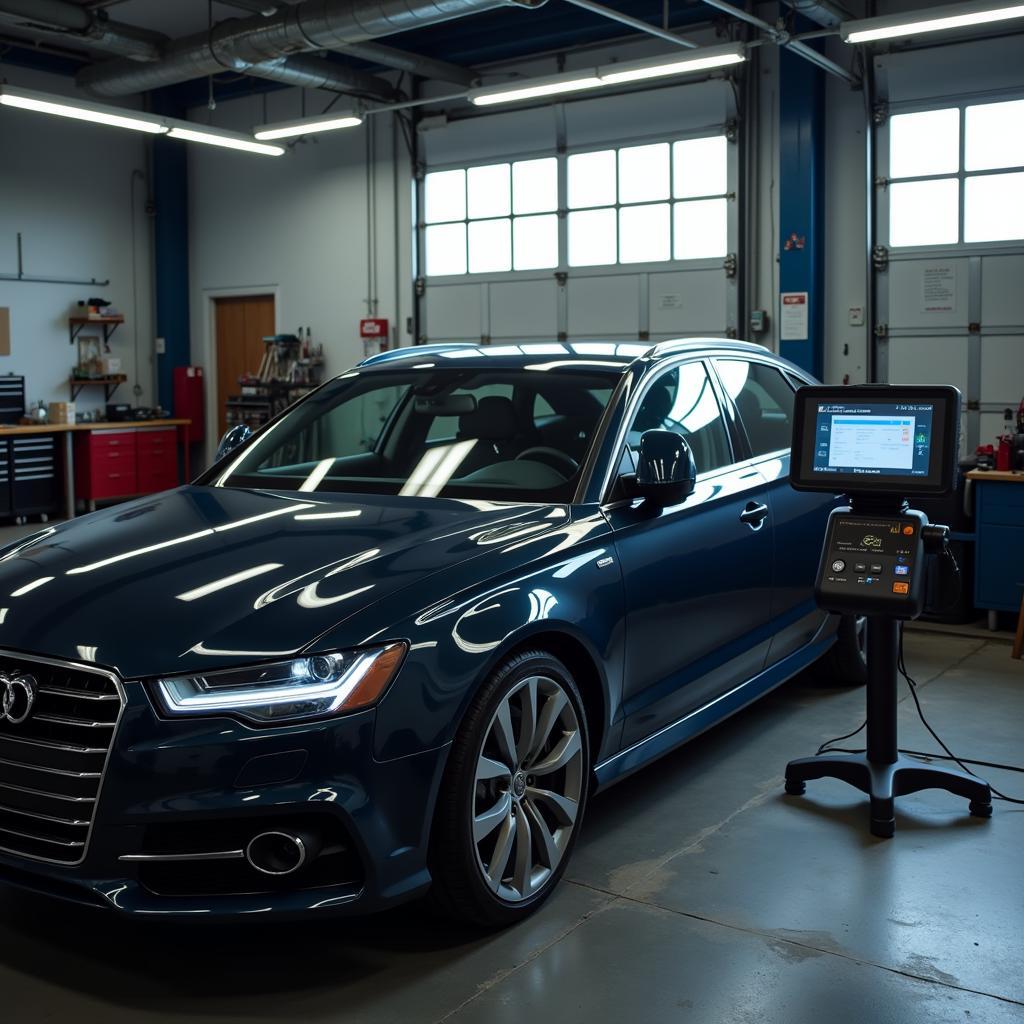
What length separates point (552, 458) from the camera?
3277mm

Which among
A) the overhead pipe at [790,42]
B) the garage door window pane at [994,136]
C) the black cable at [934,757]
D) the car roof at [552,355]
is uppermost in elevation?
the overhead pipe at [790,42]

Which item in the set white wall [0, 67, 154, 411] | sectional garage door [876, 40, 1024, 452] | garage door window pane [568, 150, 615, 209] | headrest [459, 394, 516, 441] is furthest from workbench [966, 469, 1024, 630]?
white wall [0, 67, 154, 411]

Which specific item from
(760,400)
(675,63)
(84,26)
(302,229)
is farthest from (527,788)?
(302,229)

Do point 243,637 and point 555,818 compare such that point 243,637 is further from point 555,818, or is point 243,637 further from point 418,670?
point 555,818

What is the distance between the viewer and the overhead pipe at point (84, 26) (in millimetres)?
9508

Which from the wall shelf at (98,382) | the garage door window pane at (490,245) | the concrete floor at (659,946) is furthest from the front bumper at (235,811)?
the wall shelf at (98,382)

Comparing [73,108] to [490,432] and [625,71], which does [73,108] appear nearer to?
[625,71]

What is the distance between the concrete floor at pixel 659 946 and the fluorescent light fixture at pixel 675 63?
19.6ft

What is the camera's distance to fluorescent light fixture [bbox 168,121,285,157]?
10234 mm

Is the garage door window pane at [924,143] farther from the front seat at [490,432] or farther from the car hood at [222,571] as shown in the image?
the car hood at [222,571]

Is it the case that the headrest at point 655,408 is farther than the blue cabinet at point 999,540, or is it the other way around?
the blue cabinet at point 999,540

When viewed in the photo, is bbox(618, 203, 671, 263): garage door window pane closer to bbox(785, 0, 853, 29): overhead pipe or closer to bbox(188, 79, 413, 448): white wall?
bbox(785, 0, 853, 29): overhead pipe

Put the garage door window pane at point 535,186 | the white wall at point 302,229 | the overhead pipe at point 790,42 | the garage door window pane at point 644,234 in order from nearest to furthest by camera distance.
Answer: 1. the overhead pipe at point 790,42
2. the garage door window pane at point 644,234
3. the garage door window pane at point 535,186
4. the white wall at point 302,229

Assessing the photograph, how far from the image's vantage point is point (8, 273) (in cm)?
1208
